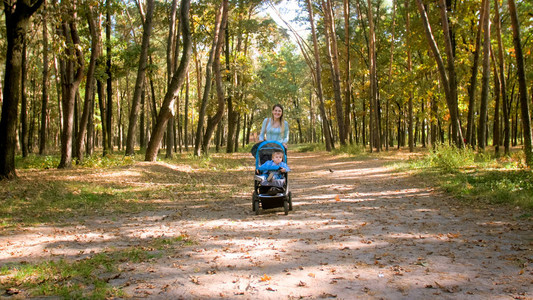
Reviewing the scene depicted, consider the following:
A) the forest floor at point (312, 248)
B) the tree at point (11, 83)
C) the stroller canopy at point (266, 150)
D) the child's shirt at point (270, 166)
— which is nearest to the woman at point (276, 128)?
the stroller canopy at point (266, 150)

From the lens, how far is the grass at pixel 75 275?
3.28m

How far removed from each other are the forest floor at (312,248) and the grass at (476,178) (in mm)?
509

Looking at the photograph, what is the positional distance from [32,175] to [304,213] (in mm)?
8237

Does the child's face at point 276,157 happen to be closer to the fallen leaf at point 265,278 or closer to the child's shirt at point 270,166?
the child's shirt at point 270,166

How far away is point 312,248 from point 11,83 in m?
8.47

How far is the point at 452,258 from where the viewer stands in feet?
14.0

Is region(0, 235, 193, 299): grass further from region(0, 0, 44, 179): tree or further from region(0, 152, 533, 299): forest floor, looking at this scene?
region(0, 0, 44, 179): tree

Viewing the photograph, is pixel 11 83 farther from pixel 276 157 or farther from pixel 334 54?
pixel 334 54

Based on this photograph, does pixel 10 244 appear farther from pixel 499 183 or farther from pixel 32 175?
pixel 499 183

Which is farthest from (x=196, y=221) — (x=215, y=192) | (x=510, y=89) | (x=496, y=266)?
(x=510, y=89)

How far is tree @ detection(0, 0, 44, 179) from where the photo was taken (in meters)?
9.19

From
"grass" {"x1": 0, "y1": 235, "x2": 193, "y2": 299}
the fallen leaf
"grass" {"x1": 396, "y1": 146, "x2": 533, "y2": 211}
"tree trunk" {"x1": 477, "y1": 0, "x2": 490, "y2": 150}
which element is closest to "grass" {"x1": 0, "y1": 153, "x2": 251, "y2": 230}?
"grass" {"x1": 0, "y1": 235, "x2": 193, "y2": 299}

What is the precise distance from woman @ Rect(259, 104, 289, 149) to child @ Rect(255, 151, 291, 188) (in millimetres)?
747

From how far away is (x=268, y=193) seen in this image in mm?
7059
